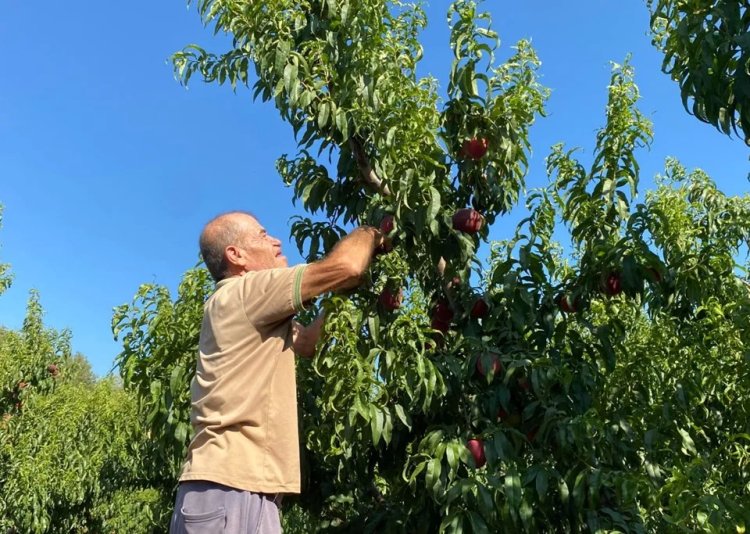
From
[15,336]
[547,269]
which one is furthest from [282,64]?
[15,336]

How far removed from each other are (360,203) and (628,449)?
119cm

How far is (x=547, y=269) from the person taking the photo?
2.40m

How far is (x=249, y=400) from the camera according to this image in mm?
1473

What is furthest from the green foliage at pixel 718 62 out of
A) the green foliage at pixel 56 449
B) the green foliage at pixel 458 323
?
the green foliage at pixel 56 449

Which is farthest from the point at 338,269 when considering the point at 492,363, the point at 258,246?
the point at 492,363

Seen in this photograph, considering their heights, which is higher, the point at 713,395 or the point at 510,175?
the point at 510,175

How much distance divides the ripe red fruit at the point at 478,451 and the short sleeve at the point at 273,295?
2.76 feet

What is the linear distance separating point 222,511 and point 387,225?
1.01m

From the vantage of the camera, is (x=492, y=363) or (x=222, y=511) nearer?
(x=222, y=511)

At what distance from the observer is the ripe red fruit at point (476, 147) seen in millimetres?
2375

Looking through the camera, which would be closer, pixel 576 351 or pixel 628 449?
pixel 628 449

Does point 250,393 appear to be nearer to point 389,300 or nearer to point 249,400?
point 249,400

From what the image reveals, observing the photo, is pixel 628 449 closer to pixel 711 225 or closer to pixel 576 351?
pixel 576 351

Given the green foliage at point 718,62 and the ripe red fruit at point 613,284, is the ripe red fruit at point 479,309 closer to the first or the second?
the ripe red fruit at point 613,284
